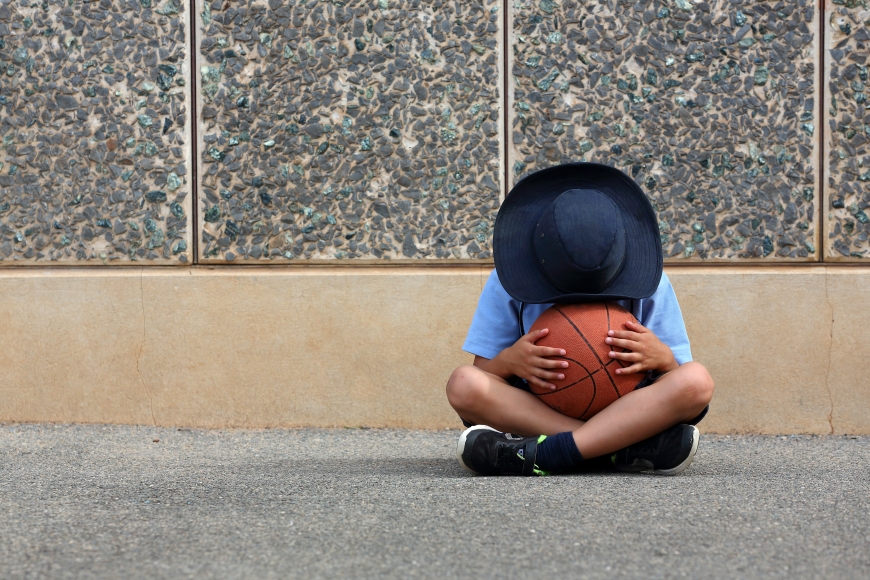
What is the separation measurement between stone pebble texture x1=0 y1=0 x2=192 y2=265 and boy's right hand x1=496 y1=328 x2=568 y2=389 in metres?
1.88

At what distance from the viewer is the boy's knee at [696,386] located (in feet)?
8.72

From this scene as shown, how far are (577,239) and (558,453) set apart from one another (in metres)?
0.67

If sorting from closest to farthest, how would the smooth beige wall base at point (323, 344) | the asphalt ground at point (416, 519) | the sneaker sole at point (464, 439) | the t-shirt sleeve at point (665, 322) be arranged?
the asphalt ground at point (416, 519) → the sneaker sole at point (464, 439) → the t-shirt sleeve at point (665, 322) → the smooth beige wall base at point (323, 344)

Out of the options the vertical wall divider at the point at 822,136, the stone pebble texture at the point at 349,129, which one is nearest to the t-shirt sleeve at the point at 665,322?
the stone pebble texture at the point at 349,129

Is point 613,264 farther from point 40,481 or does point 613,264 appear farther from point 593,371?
point 40,481

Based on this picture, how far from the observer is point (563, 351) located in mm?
2664

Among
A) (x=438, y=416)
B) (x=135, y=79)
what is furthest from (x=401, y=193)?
(x=135, y=79)

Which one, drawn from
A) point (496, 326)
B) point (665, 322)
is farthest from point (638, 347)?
point (496, 326)

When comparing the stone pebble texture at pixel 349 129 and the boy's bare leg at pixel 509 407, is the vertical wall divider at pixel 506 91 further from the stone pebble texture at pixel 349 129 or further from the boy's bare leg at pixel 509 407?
the boy's bare leg at pixel 509 407

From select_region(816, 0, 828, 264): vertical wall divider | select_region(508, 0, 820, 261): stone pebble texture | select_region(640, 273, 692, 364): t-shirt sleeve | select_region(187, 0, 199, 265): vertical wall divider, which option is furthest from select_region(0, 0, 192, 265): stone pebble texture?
select_region(816, 0, 828, 264): vertical wall divider

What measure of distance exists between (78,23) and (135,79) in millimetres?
380

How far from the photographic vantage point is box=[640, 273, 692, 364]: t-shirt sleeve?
9.47 ft

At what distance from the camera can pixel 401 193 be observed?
394cm

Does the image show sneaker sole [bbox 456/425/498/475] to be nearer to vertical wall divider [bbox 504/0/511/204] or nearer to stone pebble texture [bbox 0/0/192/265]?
vertical wall divider [bbox 504/0/511/204]
